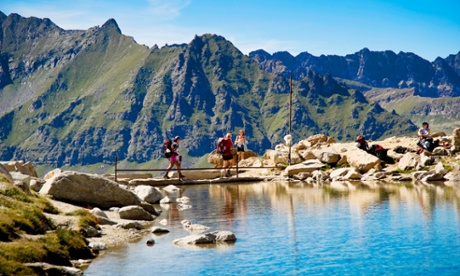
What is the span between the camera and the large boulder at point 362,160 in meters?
55.9

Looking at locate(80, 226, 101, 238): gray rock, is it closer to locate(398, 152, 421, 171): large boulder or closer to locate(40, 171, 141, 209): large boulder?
locate(40, 171, 141, 209): large boulder

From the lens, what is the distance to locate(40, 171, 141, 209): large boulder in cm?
3566

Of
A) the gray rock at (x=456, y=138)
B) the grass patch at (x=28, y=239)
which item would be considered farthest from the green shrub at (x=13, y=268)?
the gray rock at (x=456, y=138)

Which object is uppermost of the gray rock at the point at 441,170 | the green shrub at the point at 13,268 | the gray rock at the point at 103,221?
the gray rock at the point at 441,170

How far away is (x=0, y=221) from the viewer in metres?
21.4

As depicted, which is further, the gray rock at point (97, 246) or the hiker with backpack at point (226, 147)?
the hiker with backpack at point (226, 147)

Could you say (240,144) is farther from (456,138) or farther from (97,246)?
(97,246)

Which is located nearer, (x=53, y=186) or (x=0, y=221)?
(x=0, y=221)

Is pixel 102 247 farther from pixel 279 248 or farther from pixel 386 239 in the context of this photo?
pixel 386 239

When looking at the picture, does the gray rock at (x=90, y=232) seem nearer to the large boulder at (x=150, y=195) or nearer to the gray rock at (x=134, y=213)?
the gray rock at (x=134, y=213)

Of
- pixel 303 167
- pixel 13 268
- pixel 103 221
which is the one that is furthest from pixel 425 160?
pixel 13 268

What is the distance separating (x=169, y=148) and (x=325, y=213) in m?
22.6

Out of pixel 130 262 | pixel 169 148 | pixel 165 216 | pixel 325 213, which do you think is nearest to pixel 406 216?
pixel 325 213

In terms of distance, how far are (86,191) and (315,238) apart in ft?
50.0
